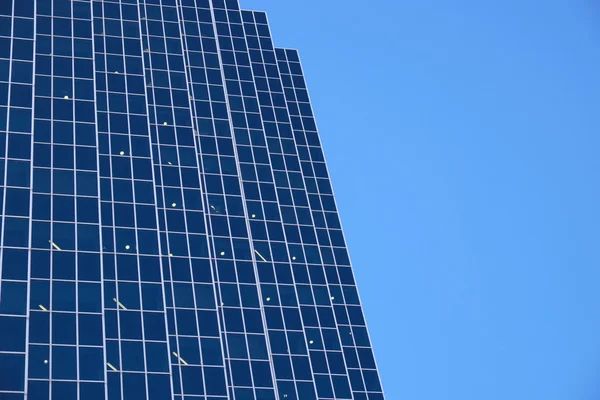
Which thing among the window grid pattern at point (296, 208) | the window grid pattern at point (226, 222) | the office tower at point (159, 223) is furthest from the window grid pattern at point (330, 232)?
the window grid pattern at point (226, 222)

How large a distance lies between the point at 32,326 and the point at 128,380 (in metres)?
7.20

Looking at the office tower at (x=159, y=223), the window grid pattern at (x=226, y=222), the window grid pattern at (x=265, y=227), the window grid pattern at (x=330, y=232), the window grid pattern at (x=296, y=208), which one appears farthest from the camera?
the window grid pattern at (x=330, y=232)

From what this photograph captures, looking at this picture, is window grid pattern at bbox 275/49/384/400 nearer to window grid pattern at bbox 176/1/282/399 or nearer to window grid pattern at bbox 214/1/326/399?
window grid pattern at bbox 214/1/326/399

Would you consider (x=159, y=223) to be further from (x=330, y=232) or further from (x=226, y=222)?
(x=330, y=232)

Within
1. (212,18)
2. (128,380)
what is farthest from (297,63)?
(128,380)

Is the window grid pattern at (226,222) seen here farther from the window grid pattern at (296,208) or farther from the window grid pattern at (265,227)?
the window grid pattern at (296,208)

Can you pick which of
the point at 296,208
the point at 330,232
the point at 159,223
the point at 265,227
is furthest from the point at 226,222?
the point at 330,232

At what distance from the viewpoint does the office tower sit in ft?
238

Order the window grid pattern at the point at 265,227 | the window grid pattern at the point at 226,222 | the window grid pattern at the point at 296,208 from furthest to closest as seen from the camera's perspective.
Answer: the window grid pattern at the point at 296,208 < the window grid pattern at the point at 265,227 < the window grid pattern at the point at 226,222

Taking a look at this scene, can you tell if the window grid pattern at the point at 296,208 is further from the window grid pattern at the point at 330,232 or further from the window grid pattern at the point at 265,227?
the window grid pattern at the point at 265,227

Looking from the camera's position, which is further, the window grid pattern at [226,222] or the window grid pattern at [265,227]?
the window grid pattern at [265,227]

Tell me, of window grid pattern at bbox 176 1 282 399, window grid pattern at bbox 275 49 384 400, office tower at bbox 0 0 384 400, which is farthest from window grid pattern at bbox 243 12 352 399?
window grid pattern at bbox 176 1 282 399

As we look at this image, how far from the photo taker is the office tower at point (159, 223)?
72688mm

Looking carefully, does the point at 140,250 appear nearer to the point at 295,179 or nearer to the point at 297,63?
the point at 295,179
